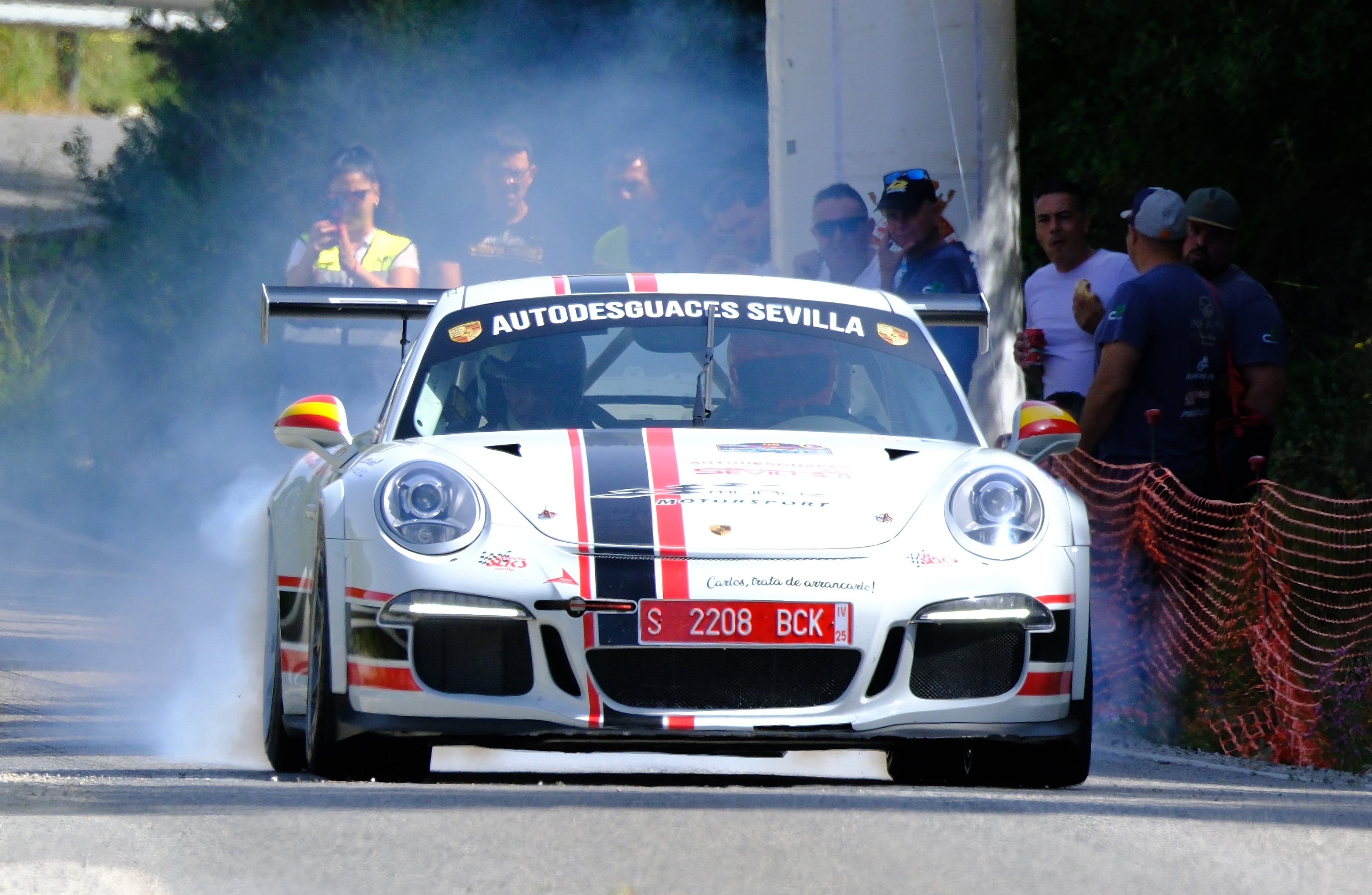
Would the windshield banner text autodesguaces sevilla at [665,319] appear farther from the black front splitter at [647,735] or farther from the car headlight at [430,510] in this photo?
the black front splitter at [647,735]

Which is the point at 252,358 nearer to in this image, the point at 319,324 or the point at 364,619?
the point at 319,324

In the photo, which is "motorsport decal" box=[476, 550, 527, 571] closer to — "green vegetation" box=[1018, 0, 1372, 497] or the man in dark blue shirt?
the man in dark blue shirt

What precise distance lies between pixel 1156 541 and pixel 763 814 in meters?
4.15

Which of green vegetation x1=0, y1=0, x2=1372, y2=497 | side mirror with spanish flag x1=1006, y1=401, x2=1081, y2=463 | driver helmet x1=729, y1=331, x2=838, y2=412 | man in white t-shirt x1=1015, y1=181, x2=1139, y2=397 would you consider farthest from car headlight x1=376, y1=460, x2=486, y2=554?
green vegetation x1=0, y1=0, x2=1372, y2=497

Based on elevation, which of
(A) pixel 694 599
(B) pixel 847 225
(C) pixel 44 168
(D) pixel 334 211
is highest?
(C) pixel 44 168

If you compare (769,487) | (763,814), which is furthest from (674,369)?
(763,814)

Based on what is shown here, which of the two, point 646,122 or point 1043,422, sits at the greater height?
point 646,122

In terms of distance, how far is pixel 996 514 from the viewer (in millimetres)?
6391

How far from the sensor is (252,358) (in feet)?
88.2

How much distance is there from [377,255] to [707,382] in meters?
5.97

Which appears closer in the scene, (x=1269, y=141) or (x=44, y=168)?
(x=1269, y=141)

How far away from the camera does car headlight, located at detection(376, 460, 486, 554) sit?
244 inches

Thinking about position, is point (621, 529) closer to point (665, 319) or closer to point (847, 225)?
point (665, 319)

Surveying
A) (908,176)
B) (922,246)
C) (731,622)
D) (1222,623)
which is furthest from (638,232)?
(731,622)
